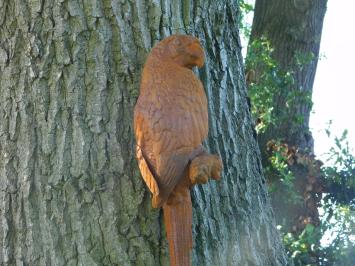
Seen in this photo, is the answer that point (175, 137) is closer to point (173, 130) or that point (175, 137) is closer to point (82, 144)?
point (173, 130)

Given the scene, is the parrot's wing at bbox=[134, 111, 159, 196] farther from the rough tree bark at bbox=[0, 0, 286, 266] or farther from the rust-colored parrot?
the rough tree bark at bbox=[0, 0, 286, 266]

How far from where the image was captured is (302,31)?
3.54 m

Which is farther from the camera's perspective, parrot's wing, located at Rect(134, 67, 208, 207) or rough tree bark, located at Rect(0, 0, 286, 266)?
rough tree bark, located at Rect(0, 0, 286, 266)

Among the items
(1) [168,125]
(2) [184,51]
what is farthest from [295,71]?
(1) [168,125]

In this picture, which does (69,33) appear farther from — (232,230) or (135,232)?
(232,230)

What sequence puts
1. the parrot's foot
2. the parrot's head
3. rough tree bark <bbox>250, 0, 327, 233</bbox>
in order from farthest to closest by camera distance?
rough tree bark <bbox>250, 0, 327, 233</bbox>, the parrot's head, the parrot's foot

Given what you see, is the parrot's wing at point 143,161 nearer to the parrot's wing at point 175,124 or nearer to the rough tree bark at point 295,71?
the parrot's wing at point 175,124

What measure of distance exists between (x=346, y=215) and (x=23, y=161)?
6.38 ft

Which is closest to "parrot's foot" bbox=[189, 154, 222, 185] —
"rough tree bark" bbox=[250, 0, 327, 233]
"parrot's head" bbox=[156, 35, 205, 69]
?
"parrot's head" bbox=[156, 35, 205, 69]

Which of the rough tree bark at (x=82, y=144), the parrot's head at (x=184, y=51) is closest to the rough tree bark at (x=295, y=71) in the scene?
the rough tree bark at (x=82, y=144)

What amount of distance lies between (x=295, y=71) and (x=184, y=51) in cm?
229

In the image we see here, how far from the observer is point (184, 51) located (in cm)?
128

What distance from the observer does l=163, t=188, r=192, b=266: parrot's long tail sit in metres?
1.19

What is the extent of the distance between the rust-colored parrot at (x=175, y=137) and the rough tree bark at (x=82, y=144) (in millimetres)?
156
